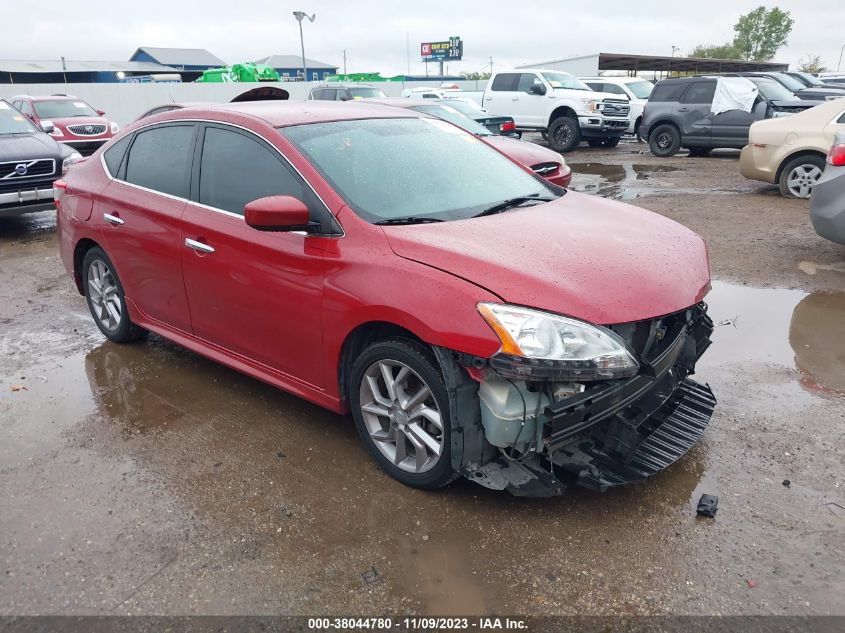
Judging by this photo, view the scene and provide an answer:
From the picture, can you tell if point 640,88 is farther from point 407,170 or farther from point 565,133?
point 407,170

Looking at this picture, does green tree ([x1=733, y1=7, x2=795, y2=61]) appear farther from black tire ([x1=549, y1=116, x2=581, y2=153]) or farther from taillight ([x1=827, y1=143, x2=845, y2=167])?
taillight ([x1=827, y1=143, x2=845, y2=167])

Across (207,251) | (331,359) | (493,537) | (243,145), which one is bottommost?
(493,537)

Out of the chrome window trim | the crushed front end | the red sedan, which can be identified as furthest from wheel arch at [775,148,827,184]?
the chrome window trim

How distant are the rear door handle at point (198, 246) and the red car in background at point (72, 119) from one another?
12.7 m

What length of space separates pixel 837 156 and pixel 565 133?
41.1 ft

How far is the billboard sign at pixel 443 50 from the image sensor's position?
277 feet

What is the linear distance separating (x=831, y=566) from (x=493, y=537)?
135cm

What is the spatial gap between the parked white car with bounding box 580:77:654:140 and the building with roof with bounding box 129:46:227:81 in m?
55.4

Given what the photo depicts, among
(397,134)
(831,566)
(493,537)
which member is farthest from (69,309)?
(831,566)

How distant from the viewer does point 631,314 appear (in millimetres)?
2738

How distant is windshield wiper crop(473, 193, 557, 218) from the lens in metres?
3.49

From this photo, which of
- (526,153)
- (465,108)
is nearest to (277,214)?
(526,153)

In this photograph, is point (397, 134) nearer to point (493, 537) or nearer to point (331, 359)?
point (331, 359)

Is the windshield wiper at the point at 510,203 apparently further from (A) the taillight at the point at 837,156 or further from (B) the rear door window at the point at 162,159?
(A) the taillight at the point at 837,156
